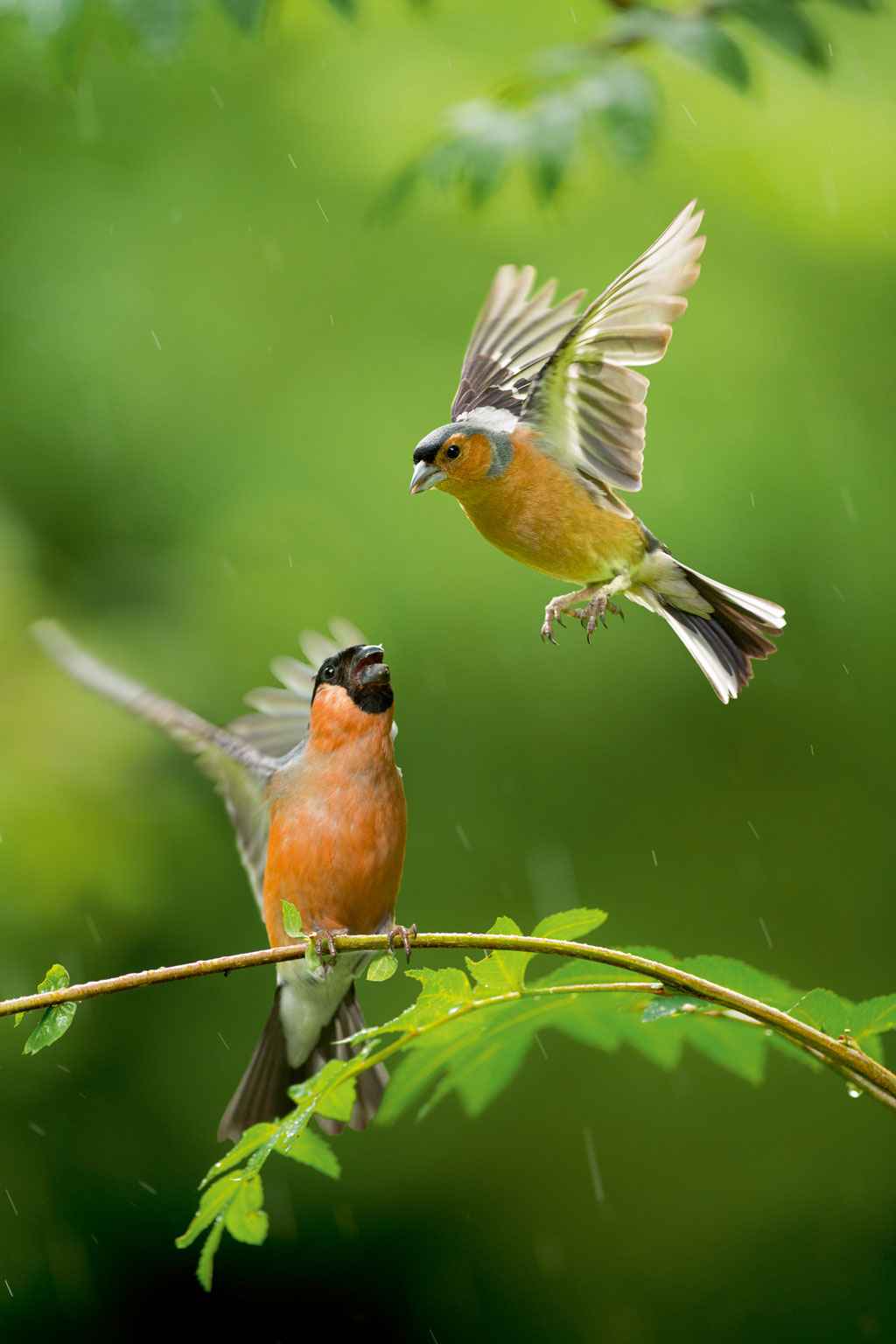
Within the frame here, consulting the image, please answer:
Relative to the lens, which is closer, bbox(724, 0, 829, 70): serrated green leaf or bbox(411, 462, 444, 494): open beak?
bbox(411, 462, 444, 494): open beak

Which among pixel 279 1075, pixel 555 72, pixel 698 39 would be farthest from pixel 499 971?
pixel 555 72

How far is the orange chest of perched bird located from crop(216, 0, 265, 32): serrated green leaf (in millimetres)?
986

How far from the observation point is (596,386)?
1313 mm

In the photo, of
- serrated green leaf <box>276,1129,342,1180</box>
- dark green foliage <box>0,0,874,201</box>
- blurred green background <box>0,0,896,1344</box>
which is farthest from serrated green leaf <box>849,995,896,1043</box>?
blurred green background <box>0,0,896,1344</box>

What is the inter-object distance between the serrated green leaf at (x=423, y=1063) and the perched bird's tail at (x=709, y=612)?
1.74 ft

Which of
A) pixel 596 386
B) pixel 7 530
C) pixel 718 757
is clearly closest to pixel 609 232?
pixel 718 757

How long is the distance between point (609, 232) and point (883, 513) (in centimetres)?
165

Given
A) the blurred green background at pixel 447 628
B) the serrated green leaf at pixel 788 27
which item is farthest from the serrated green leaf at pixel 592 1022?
the blurred green background at pixel 447 628

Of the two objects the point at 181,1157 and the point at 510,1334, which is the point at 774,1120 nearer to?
the point at 510,1334

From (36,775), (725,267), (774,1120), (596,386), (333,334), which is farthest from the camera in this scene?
(774,1120)

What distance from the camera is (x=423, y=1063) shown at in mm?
1761

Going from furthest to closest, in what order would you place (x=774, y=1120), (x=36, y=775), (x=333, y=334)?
(x=774, y=1120) < (x=333, y=334) < (x=36, y=775)

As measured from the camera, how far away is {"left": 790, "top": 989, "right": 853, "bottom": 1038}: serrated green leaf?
1.39 m

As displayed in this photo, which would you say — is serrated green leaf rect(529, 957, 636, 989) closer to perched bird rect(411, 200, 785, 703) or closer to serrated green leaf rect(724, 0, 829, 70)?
perched bird rect(411, 200, 785, 703)
